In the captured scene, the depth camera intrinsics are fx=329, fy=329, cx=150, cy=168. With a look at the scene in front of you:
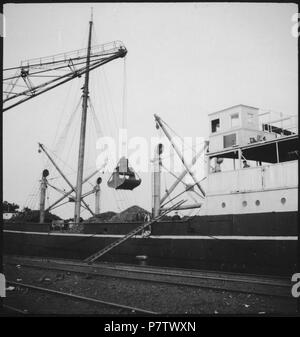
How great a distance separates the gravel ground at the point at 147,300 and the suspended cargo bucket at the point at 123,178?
324 inches

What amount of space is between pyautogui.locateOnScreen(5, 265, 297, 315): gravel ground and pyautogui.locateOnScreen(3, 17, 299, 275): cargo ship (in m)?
4.54

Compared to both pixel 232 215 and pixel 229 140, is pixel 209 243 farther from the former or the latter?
pixel 229 140

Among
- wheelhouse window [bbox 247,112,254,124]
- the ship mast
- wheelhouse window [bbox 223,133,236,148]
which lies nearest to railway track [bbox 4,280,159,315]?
wheelhouse window [bbox 223,133,236,148]

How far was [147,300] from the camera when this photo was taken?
9.42 m

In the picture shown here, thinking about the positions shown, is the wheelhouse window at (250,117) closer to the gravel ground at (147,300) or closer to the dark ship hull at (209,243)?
the dark ship hull at (209,243)

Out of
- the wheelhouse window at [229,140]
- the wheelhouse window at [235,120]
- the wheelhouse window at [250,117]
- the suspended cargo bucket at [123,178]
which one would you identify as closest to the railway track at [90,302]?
the suspended cargo bucket at [123,178]

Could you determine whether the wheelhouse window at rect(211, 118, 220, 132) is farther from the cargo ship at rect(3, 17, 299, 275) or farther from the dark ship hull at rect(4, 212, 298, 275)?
the dark ship hull at rect(4, 212, 298, 275)

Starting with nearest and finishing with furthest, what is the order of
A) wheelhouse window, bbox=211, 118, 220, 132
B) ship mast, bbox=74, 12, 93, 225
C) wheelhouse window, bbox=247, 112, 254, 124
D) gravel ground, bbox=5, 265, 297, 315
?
1. gravel ground, bbox=5, 265, 297, 315
2. wheelhouse window, bbox=247, 112, 254, 124
3. wheelhouse window, bbox=211, 118, 220, 132
4. ship mast, bbox=74, 12, 93, 225

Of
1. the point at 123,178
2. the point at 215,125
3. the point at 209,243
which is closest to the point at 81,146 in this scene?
the point at 123,178

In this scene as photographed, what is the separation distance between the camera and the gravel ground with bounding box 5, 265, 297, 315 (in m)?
8.36

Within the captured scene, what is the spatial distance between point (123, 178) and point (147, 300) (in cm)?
1120

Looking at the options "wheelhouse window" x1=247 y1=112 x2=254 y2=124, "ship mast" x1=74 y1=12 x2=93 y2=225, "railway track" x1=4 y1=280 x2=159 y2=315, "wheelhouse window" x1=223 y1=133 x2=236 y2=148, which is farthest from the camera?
"ship mast" x1=74 y1=12 x2=93 y2=225
